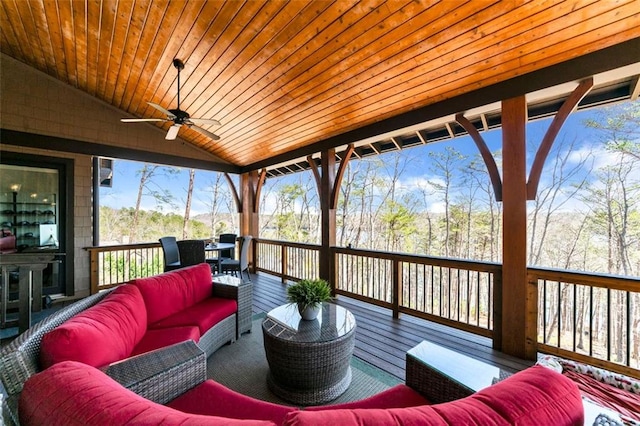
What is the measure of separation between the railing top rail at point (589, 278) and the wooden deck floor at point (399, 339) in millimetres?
891

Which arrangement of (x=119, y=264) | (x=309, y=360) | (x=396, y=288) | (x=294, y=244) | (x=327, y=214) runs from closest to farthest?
(x=309, y=360)
(x=396, y=288)
(x=327, y=214)
(x=119, y=264)
(x=294, y=244)

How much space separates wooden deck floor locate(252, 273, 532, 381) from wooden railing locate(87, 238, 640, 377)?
121 mm

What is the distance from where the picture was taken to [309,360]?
1.94 metres

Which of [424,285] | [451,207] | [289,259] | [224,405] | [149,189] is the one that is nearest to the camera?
[224,405]

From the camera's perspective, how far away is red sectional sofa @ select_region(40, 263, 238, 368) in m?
1.36

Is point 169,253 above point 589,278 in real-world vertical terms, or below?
below

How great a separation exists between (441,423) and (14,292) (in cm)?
638

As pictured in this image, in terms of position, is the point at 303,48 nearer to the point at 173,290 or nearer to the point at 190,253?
the point at 173,290

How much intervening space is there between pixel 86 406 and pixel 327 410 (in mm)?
730

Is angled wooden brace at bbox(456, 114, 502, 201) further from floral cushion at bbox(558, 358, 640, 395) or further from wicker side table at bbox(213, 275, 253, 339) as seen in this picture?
wicker side table at bbox(213, 275, 253, 339)

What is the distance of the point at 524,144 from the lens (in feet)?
8.60

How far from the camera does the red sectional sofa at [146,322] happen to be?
4.45 ft

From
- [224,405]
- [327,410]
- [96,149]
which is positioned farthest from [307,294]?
[96,149]

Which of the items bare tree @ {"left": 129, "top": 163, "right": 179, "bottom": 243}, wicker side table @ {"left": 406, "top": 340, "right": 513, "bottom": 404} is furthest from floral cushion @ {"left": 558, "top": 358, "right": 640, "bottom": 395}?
bare tree @ {"left": 129, "top": 163, "right": 179, "bottom": 243}
